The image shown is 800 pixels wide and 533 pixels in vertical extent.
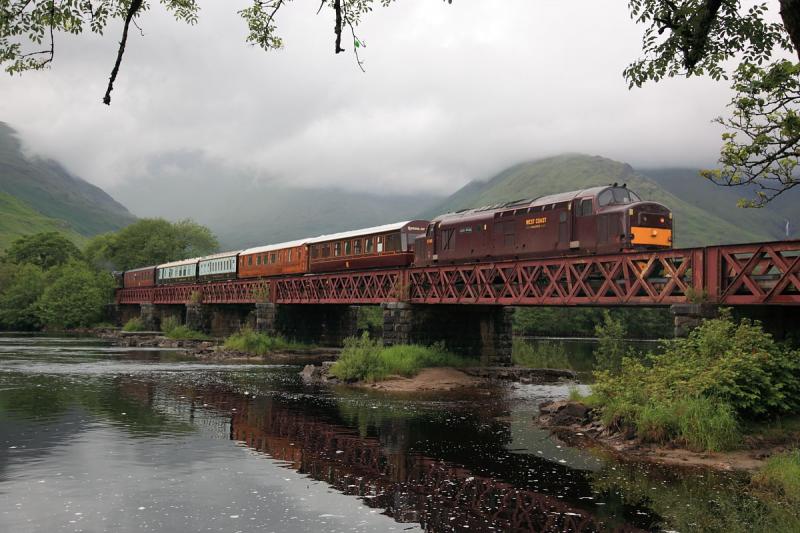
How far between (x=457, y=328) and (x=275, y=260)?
21.3 metres

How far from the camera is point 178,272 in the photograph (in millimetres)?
76438

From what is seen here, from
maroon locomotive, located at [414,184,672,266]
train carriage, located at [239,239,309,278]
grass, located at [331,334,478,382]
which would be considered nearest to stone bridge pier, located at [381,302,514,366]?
grass, located at [331,334,478,382]

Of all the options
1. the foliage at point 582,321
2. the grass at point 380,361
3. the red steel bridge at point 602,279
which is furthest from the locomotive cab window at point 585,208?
the foliage at point 582,321

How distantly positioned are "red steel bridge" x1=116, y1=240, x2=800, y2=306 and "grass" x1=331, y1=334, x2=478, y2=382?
2.77 meters

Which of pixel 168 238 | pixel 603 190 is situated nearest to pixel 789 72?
pixel 603 190

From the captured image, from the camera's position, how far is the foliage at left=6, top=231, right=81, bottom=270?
124250 millimetres

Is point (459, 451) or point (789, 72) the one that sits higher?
point (789, 72)

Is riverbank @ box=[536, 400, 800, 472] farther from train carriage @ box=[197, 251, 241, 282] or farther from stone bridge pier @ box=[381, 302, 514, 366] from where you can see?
train carriage @ box=[197, 251, 241, 282]

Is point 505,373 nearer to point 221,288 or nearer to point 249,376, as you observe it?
point 249,376

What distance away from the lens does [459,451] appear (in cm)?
1692

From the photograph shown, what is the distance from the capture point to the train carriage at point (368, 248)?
1531 inches

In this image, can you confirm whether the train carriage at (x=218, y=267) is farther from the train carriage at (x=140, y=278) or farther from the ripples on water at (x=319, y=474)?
the ripples on water at (x=319, y=474)

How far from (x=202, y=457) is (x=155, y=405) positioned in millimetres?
9322

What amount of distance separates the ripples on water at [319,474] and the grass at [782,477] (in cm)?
53
